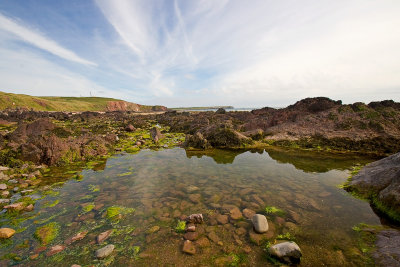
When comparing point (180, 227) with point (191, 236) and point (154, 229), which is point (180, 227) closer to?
point (191, 236)

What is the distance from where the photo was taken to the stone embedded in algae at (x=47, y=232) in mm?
4734

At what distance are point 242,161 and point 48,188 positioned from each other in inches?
404

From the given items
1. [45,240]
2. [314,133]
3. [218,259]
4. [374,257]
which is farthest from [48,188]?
[314,133]

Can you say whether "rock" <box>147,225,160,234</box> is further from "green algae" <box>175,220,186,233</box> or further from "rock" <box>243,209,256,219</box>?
"rock" <box>243,209,256,219</box>

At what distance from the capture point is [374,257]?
387 cm

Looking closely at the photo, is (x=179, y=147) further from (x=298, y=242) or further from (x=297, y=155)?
(x=298, y=242)

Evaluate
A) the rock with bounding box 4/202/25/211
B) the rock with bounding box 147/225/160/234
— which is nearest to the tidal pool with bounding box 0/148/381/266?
the rock with bounding box 147/225/160/234

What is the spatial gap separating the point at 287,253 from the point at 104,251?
14.2 ft

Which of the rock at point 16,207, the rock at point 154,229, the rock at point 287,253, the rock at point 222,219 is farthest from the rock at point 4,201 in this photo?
the rock at point 287,253

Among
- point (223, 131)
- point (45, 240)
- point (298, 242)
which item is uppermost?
point (223, 131)

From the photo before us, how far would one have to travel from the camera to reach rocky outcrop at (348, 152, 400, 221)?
5285 millimetres

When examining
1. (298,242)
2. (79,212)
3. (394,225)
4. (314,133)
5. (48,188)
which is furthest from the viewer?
(314,133)

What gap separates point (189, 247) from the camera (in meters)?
4.43

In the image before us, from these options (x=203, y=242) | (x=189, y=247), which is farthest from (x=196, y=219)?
(x=189, y=247)
